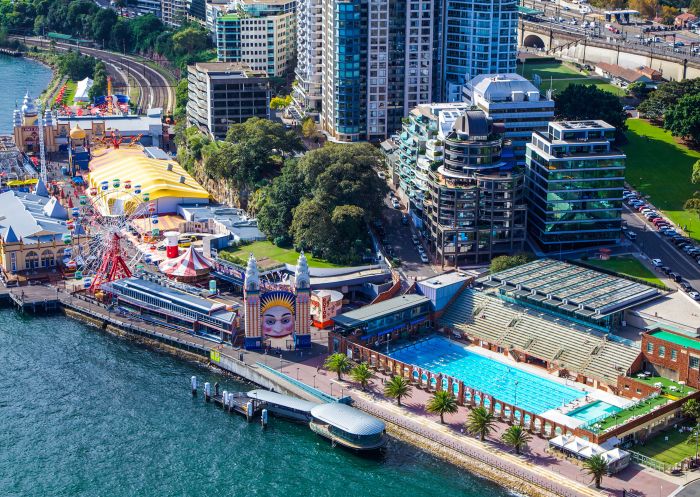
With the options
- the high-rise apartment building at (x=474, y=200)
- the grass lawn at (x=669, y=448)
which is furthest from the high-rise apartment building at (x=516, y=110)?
the grass lawn at (x=669, y=448)

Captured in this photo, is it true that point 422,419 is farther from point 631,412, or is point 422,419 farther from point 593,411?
point 631,412

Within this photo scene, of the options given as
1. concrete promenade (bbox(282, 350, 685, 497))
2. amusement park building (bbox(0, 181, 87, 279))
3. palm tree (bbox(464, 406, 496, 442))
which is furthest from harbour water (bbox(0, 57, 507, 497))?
amusement park building (bbox(0, 181, 87, 279))

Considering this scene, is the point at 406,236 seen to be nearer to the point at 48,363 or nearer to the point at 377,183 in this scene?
the point at 377,183

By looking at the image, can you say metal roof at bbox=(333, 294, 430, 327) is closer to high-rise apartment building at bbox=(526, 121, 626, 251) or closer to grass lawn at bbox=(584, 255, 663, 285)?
high-rise apartment building at bbox=(526, 121, 626, 251)

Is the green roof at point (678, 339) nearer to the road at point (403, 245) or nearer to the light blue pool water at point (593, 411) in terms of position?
the light blue pool water at point (593, 411)

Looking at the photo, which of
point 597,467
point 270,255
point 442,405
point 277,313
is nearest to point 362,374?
point 442,405
